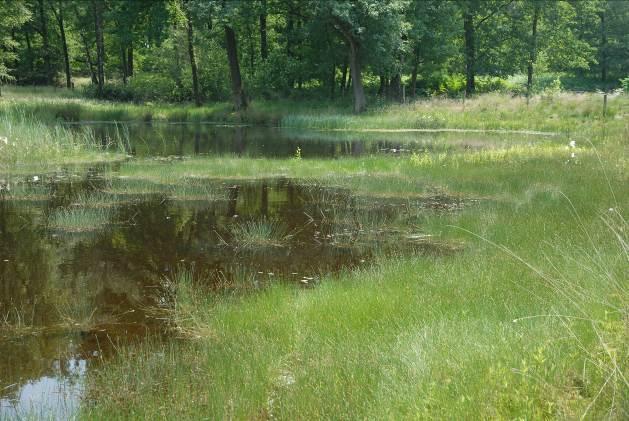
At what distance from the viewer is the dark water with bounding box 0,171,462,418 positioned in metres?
5.80

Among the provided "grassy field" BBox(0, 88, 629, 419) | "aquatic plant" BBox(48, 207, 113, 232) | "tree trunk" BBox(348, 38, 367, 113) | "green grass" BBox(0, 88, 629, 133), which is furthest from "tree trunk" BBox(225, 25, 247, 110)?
"grassy field" BBox(0, 88, 629, 419)

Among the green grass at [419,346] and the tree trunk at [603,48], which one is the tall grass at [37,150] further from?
the tree trunk at [603,48]

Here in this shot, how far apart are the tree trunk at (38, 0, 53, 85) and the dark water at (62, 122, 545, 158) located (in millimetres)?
29521

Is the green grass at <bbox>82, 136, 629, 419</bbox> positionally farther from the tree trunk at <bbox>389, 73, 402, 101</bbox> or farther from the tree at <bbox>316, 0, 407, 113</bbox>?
the tree trunk at <bbox>389, 73, 402, 101</bbox>

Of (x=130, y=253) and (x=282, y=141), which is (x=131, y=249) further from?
(x=282, y=141)

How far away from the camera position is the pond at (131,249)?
19.3ft

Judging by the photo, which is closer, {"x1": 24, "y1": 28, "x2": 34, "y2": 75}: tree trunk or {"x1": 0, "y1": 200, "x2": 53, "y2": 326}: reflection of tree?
{"x1": 0, "y1": 200, "x2": 53, "y2": 326}: reflection of tree

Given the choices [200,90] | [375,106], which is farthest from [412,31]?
[200,90]

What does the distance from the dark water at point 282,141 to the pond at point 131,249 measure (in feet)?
19.4

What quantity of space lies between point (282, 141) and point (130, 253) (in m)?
17.5

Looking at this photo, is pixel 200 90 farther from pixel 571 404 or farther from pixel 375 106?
pixel 571 404

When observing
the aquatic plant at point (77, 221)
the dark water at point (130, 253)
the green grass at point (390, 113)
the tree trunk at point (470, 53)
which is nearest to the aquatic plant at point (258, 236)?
the dark water at point (130, 253)

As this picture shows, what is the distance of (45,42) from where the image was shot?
191 feet

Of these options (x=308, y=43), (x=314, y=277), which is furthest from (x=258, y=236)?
(x=308, y=43)
